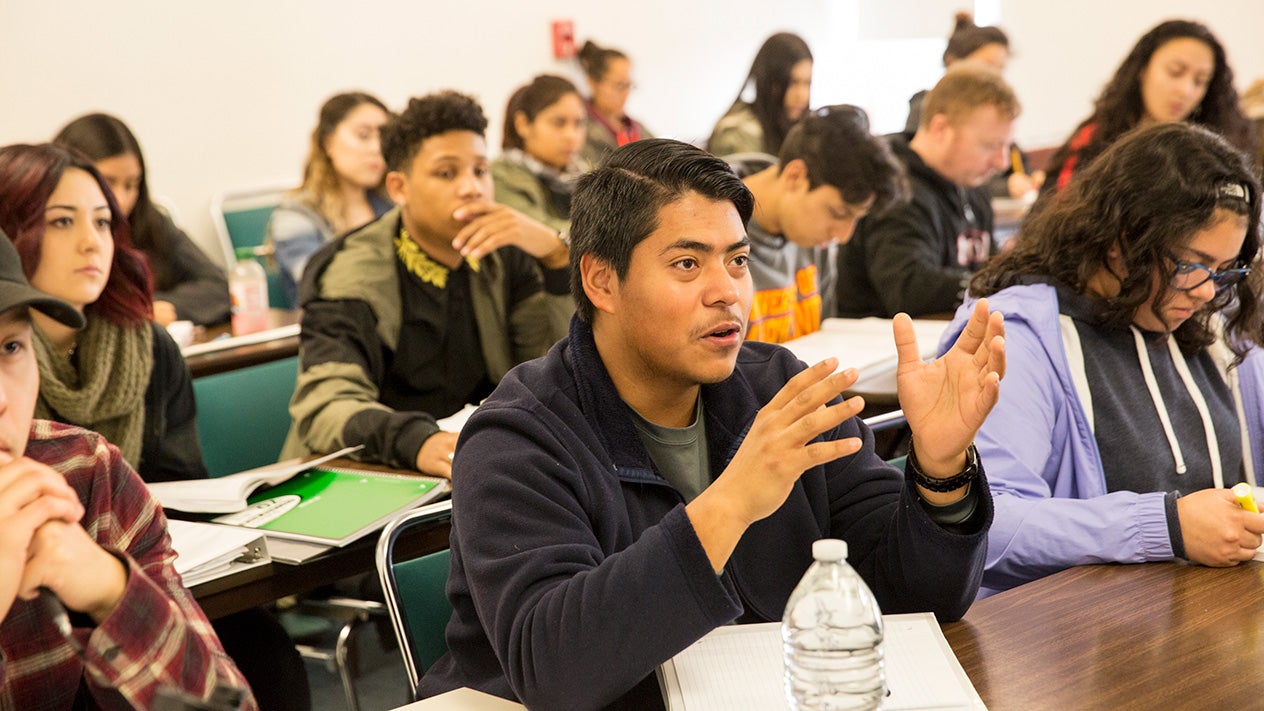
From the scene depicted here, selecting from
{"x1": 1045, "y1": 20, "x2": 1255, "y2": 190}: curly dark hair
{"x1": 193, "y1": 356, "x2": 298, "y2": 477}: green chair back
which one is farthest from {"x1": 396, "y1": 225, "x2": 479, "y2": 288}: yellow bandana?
{"x1": 1045, "y1": 20, "x2": 1255, "y2": 190}: curly dark hair

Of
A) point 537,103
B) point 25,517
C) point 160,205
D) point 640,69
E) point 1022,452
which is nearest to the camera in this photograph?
point 25,517

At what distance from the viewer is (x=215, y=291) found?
155 inches

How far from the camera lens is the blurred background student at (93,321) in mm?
2326

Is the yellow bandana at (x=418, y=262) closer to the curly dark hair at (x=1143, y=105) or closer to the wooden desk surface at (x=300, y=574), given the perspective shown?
the wooden desk surface at (x=300, y=574)

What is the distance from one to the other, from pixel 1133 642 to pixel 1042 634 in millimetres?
92

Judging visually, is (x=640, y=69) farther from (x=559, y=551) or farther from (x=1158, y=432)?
(x=559, y=551)

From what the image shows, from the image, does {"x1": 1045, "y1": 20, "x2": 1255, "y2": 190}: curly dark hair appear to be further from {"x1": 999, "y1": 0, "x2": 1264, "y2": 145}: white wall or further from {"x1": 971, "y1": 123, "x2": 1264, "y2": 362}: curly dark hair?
{"x1": 999, "y1": 0, "x2": 1264, "y2": 145}: white wall

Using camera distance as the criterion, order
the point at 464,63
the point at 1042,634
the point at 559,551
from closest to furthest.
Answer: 1. the point at 559,551
2. the point at 1042,634
3. the point at 464,63

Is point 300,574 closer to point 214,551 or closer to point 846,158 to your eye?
point 214,551

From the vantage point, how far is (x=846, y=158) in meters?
3.11

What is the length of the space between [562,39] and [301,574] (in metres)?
5.03

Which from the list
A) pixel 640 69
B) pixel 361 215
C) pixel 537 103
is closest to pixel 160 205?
pixel 361 215

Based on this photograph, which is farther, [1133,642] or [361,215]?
[361,215]

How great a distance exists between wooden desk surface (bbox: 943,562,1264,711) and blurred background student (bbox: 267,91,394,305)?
3.78m
